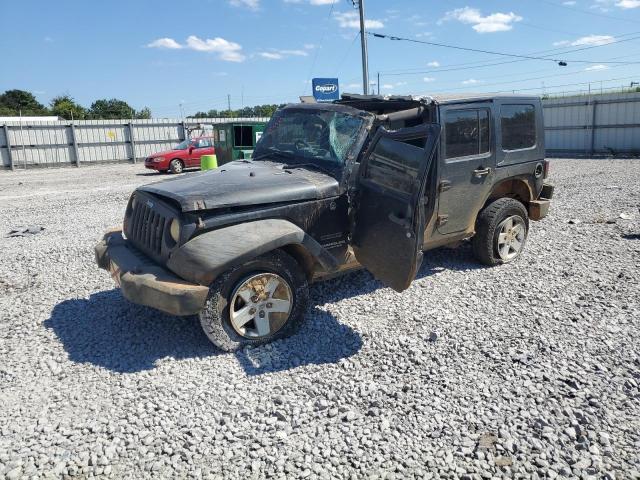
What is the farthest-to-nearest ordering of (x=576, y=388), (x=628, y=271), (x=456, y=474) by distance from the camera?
(x=628, y=271)
(x=576, y=388)
(x=456, y=474)

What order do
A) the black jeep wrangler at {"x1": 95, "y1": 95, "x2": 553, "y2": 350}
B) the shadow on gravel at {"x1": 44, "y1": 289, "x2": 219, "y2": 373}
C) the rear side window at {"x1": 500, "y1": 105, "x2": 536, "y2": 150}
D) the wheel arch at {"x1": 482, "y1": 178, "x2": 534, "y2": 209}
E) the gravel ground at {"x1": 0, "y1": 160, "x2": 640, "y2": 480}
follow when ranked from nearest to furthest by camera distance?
the gravel ground at {"x1": 0, "y1": 160, "x2": 640, "y2": 480} < the black jeep wrangler at {"x1": 95, "y1": 95, "x2": 553, "y2": 350} < the shadow on gravel at {"x1": 44, "y1": 289, "x2": 219, "y2": 373} < the rear side window at {"x1": 500, "y1": 105, "x2": 536, "y2": 150} < the wheel arch at {"x1": 482, "y1": 178, "x2": 534, "y2": 209}

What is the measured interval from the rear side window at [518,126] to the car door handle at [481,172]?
1.33ft

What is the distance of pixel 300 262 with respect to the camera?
4176 mm

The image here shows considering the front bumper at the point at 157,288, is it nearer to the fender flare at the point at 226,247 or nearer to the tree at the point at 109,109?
the fender flare at the point at 226,247

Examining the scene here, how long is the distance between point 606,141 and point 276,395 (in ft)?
76.3

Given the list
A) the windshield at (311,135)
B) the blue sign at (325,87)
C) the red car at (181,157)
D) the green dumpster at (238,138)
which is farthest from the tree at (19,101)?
the windshield at (311,135)

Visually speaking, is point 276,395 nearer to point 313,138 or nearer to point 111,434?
point 111,434

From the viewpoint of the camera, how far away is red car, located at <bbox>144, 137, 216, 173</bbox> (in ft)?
65.2

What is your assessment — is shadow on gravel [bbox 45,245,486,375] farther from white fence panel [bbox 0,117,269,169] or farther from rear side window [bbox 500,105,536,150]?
white fence panel [bbox 0,117,269,169]

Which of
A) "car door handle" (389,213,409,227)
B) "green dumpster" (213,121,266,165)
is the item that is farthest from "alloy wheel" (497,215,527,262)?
"green dumpster" (213,121,266,165)

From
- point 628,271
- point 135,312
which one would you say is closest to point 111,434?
point 135,312

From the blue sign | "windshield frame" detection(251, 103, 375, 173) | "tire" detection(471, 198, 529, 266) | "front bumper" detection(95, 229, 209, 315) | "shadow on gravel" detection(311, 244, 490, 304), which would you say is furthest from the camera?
the blue sign

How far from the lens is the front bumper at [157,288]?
344 centimetres

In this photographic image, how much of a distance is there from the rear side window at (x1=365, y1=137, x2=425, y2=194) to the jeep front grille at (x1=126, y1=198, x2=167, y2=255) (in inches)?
72.1
